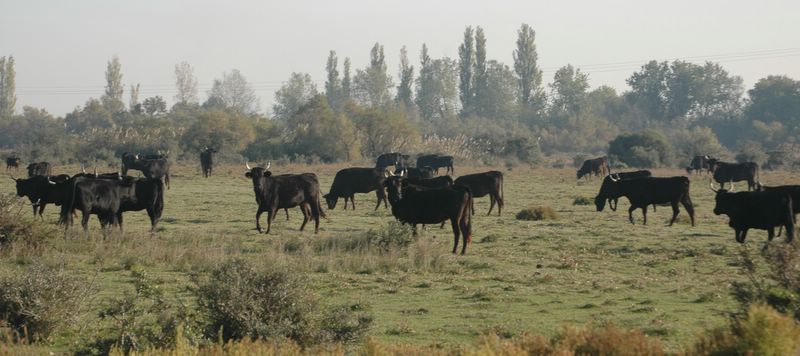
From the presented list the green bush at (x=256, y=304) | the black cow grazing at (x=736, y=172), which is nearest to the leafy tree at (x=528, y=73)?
the black cow grazing at (x=736, y=172)

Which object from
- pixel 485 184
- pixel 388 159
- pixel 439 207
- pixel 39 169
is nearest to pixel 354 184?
pixel 485 184

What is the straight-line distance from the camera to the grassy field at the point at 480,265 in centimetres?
1196

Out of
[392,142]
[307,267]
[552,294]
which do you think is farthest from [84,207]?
[392,142]

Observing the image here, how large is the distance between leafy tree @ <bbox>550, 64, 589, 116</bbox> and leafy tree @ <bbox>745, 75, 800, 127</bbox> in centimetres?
2347

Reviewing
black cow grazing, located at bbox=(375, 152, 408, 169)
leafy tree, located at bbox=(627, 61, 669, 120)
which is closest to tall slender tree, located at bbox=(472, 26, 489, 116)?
leafy tree, located at bbox=(627, 61, 669, 120)

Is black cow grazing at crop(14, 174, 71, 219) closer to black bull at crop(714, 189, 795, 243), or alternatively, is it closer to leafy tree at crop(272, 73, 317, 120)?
black bull at crop(714, 189, 795, 243)

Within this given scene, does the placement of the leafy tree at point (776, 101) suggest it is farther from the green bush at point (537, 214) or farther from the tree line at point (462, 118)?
the green bush at point (537, 214)

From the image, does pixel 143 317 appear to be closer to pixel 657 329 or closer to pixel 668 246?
pixel 657 329

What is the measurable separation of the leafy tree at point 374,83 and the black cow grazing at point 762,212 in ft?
384

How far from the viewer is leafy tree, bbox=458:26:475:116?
132 m

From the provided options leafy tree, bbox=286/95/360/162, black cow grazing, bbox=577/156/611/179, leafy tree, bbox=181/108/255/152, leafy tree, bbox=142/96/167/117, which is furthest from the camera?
leafy tree, bbox=142/96/167/117

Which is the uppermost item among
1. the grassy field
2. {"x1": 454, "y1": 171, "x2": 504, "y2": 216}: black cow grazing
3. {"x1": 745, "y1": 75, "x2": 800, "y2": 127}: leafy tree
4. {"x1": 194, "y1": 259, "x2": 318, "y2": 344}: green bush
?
{"x1": 745, "y1": 75, "x2": 800, "y2": 127}: leafy tree

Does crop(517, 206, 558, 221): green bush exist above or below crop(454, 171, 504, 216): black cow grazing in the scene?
below

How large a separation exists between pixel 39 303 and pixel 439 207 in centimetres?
1021
